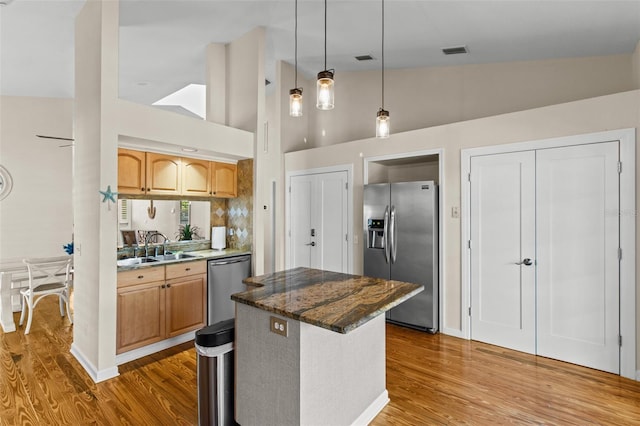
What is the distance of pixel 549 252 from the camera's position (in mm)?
3227

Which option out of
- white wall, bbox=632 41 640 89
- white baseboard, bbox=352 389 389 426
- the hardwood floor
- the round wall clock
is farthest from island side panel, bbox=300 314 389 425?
the round wall clock

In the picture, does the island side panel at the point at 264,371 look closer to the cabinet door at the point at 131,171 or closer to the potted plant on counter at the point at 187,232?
the cabinet door at the point at 131,171

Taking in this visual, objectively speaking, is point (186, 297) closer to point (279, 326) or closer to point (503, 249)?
point (279, 326)

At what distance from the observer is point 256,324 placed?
1.99 metres

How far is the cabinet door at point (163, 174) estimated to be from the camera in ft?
11.7

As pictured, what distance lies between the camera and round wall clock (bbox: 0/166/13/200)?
15.7 ft

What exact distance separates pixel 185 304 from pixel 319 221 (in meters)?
2.31

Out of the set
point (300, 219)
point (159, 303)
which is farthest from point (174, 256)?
point (300, 219)

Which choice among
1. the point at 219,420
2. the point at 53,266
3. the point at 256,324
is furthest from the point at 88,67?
the point at 219,420

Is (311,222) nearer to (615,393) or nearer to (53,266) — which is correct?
(53,266)

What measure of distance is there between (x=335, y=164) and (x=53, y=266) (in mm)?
3816

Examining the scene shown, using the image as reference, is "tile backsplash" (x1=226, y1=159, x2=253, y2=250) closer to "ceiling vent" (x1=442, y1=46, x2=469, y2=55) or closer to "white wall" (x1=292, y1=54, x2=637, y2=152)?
"white wall" (x1=292, y1=54, x2=637, y2=152)

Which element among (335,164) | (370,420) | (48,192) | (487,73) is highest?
(487,73)

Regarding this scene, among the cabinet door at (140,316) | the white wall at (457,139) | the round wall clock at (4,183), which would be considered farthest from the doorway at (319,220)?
the round wall clock at (4,183)
